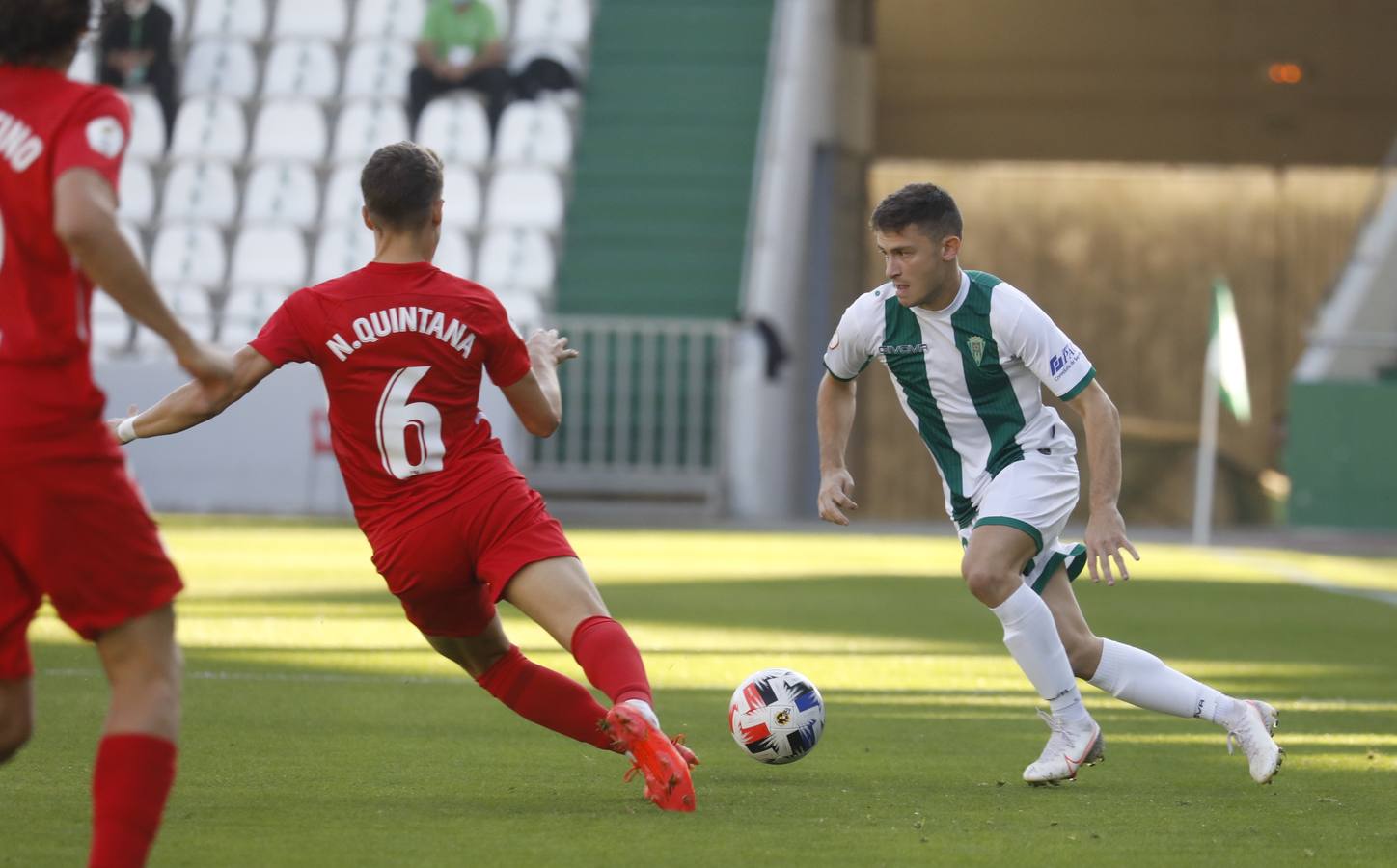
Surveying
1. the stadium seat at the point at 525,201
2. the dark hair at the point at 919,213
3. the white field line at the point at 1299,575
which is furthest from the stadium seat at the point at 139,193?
the dark hair at the point at 919,213

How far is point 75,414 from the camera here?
3545 mm

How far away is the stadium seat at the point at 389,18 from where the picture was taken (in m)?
26.9

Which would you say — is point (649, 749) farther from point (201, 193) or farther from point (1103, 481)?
point (201, 193)

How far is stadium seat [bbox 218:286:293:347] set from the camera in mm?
23234

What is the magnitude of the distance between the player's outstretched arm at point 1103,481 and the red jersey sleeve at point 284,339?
6.76 ft

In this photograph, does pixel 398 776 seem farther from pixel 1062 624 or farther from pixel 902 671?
pixel 902 671

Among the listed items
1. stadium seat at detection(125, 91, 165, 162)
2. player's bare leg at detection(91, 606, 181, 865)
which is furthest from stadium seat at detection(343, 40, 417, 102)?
player's bare leg at detection(91, 606, 181, 865)

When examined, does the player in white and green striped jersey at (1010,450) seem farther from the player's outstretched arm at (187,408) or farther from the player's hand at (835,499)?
the player's outstretched arm at (187,408)

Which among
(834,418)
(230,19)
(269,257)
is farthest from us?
(230,19)

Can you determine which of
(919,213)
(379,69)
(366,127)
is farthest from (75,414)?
(379,69)

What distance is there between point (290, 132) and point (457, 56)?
Result: 2.32 meters

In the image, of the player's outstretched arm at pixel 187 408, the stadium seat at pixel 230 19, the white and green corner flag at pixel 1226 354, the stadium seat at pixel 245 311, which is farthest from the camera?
the stadium seat at pixel 230 19

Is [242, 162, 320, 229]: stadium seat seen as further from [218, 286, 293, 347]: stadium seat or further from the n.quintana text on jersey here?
the n.quintana text on jersey

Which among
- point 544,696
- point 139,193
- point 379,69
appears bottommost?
point 544,696
